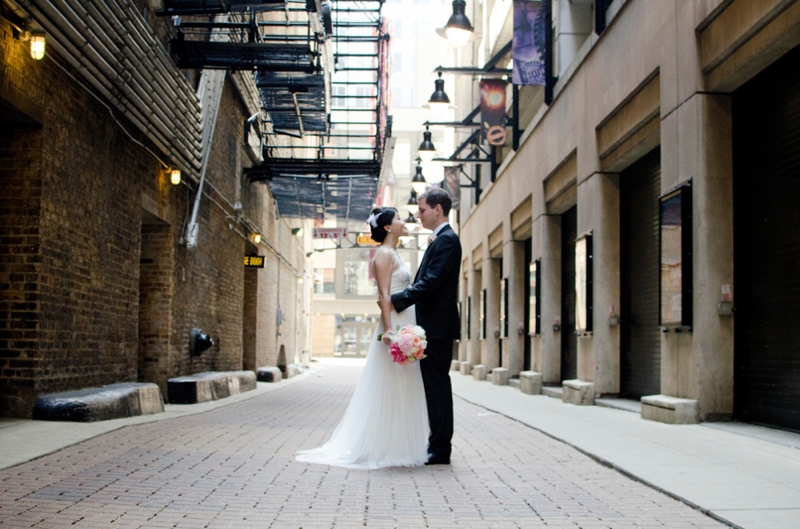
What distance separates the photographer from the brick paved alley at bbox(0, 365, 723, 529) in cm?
472

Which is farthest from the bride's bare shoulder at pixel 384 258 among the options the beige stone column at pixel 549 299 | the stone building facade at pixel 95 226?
the beige stone column at pixel 549 299

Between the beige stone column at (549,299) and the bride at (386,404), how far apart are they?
1203 centimetres

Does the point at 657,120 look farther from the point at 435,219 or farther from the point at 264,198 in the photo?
the point at 264,198

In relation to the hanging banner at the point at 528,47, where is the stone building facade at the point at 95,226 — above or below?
below

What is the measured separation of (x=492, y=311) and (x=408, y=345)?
22997mm

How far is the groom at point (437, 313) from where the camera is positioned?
6.91 m

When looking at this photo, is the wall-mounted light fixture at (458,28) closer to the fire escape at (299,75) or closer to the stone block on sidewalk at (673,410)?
the fire escape at (299,75)

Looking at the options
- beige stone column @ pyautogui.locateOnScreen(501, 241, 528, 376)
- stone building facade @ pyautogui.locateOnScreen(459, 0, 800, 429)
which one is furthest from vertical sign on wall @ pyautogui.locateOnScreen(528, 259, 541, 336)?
beige stone column @ pyautogui.locateOnScreen(501, 241, 528, 376)

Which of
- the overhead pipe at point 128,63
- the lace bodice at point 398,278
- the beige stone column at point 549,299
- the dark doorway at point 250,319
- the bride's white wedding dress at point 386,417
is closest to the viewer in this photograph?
the bride's white wedding dress at point 386,417

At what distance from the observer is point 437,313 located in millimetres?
7023

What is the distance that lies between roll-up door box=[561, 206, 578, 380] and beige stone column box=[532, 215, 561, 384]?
0.16m

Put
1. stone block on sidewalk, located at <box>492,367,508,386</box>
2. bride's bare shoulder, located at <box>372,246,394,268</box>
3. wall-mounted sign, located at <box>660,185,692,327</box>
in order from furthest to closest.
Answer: stone block on sidewalk, located at <box>492,367,508,386</box>, wall-mounted sign, located at <box>660,185,692,327</box>, bride's bare shoulder, located at <box>372,246,394,268</box>

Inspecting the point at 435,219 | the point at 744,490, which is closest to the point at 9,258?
the point at 435,219

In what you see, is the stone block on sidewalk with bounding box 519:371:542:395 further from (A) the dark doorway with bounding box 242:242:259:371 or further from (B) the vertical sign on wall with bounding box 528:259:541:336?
(A) the dark doorway with bounding box 242:242:259:371
